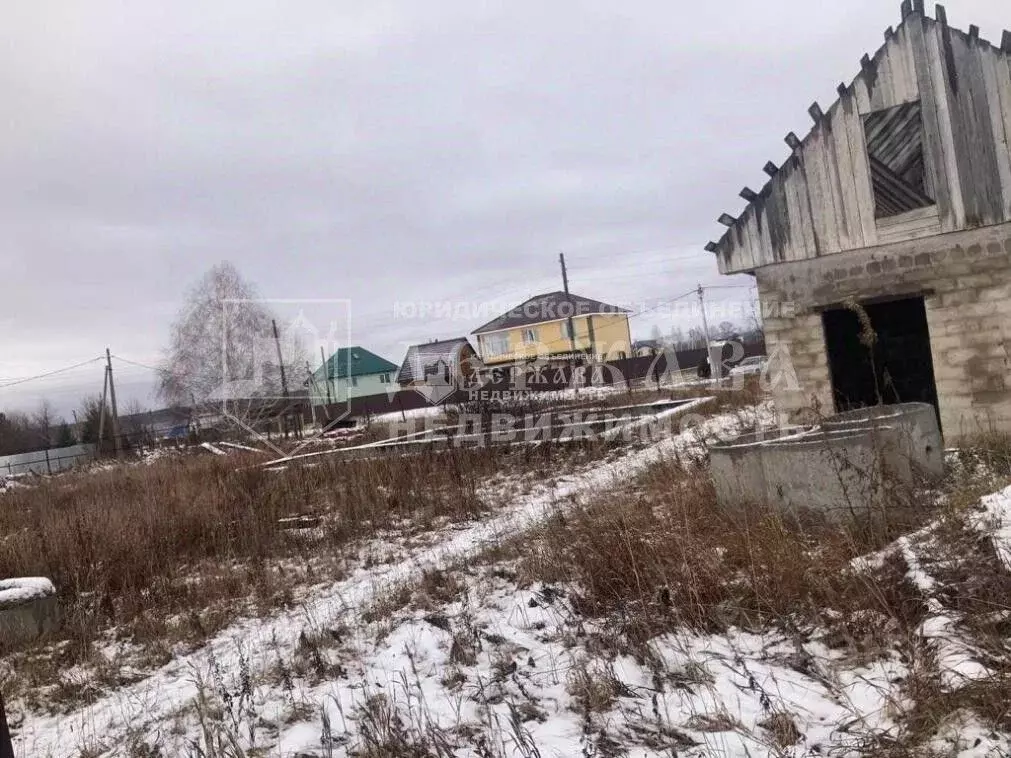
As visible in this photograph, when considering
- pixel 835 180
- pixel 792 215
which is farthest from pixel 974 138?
pixel 792 215

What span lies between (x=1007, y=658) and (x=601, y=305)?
39731 mm

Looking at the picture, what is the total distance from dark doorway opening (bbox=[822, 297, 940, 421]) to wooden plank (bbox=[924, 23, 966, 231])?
8.54ft

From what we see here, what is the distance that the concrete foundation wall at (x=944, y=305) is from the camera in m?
7.37

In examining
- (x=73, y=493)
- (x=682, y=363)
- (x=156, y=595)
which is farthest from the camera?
(x=682, y=363)

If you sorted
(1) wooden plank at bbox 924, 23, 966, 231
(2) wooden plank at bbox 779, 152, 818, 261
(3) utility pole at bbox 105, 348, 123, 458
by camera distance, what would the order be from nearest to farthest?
(1) wooden plank at bbox 924, 23, 966, 231 → (2) wooden plank at bbox 779, 152, 818, 261 → (3) utility pole at bbox 105, 348, 123, 458

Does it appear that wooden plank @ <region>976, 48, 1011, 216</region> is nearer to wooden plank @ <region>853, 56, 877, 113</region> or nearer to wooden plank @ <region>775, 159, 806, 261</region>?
wooden plank @ <region>853, 56, 877, 113</region>

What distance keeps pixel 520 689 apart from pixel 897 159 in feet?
24.0

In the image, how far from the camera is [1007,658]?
9.36 feet

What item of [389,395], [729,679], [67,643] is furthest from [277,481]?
[389,395]

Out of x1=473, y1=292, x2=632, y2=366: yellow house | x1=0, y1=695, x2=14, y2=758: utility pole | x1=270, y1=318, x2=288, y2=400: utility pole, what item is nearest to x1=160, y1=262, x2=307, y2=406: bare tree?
x1=270, y1=318, x2=288, y2=400: utility pole

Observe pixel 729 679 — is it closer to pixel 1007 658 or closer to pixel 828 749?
pixel 828 749

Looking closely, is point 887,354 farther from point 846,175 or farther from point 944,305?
point 846,175

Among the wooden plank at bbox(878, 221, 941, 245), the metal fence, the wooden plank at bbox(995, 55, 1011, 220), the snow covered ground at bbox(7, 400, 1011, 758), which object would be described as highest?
the wooden plank at bbox(995, 55, 1011, 220)

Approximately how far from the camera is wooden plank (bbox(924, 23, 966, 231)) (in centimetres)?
744
